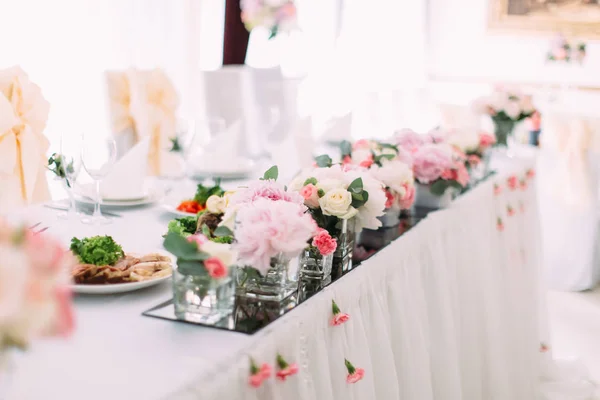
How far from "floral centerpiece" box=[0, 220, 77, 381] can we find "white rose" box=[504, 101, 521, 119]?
2.72 m

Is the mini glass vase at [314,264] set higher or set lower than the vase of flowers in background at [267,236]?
lower

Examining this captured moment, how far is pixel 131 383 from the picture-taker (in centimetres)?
94

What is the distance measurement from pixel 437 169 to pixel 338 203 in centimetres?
78

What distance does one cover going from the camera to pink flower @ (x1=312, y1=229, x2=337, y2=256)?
1.32 meters

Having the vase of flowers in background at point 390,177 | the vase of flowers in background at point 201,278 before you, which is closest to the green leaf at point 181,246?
the vase of flowers in background at point 201,278

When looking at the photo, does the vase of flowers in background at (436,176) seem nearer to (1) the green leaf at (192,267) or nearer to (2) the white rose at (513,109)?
(2) the white rose at (513,109)

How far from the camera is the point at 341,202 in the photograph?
1.44 meters

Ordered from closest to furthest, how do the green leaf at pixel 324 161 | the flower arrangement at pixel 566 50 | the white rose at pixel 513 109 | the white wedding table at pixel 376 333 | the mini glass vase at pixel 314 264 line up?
the white wedding table at pixel 376 333, the mini glass vase at pixel 314 264, the green leaf at pixel 324 161, the white rose at pixel 513 109, the flower arrangement at pixel 566 50

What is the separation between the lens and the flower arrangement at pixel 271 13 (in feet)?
11.0

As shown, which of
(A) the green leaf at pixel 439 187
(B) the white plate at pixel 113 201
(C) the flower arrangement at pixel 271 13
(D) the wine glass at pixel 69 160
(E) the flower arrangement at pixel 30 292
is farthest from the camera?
(C) the flower arrangement at pixel 271 13

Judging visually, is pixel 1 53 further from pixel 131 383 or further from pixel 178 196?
pixel 131 383

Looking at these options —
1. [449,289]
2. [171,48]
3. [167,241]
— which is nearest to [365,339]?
[167,241]

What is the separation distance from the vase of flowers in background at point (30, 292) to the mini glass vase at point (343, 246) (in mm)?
916

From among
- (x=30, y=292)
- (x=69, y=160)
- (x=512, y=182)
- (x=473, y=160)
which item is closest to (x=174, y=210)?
(x=69, y=160)
